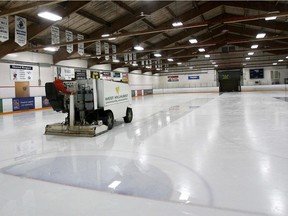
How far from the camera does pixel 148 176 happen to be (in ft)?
11.0

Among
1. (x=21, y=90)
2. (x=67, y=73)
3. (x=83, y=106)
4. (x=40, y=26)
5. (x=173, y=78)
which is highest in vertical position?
(x=40, y=26)

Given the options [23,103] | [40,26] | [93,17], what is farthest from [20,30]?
[23,103]

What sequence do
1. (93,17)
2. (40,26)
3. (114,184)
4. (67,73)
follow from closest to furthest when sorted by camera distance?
(114,184) → (40,26) → (93,17) → (67,73)

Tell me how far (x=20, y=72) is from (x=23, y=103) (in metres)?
2.10

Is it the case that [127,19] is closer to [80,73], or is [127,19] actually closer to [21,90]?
[80,73]

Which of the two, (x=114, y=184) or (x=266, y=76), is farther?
(x=266, y=76)

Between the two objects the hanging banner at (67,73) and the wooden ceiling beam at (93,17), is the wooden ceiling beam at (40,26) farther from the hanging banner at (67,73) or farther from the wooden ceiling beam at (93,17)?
the hanging banner at (67,73)

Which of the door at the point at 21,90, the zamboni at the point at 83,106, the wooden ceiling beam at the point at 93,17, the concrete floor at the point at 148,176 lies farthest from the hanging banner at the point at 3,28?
the door at the point at 21,90

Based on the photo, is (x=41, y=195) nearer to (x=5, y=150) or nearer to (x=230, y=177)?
(x=230, y=177)

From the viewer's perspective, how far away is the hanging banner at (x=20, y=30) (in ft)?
35.5

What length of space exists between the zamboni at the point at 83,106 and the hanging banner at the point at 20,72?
10892mm

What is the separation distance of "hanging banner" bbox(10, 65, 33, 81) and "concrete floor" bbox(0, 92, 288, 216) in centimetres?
1153

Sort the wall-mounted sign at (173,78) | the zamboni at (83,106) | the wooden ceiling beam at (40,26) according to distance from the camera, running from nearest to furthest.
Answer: the zamboni at (83,106) → the wooden ceiling beam at (40,26) → the wall-mounted sign at (173,78)

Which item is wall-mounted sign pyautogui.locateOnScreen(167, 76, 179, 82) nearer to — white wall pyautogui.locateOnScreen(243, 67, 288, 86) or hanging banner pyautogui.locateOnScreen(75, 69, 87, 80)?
white wall pyautogui.locateOnScreen(243, 67, 288, 86)
